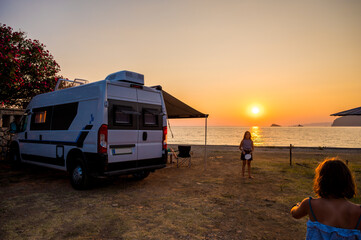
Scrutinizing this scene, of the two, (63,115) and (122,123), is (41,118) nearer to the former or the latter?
(63,115)

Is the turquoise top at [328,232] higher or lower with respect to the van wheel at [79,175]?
higher

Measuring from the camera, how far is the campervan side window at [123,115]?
586cm

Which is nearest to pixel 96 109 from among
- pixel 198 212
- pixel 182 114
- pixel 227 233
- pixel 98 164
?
pixel 98 164

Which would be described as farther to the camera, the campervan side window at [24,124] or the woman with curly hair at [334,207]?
the campervan side window at [24,124]

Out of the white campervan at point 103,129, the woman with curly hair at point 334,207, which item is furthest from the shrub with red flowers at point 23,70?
the woman with curly hair at point 334,207

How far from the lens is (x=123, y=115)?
6.05 m

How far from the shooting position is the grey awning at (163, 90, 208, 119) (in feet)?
34.9

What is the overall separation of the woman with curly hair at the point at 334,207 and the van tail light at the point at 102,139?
15.0 feet

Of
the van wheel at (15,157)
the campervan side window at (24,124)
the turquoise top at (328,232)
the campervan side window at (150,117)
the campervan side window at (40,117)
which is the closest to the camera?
the turquoise top at (328,232)

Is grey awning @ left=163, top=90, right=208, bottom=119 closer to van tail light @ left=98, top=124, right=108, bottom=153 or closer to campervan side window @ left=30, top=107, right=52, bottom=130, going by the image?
campervan side window @ left=30, top=107, right=52, bottom=130

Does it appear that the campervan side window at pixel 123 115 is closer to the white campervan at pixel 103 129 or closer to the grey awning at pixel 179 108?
the white campervan at pixel 103 129

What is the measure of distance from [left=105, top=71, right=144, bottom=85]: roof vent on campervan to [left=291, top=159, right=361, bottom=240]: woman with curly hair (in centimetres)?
520

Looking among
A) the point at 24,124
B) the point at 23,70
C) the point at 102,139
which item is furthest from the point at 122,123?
the point at 23,70

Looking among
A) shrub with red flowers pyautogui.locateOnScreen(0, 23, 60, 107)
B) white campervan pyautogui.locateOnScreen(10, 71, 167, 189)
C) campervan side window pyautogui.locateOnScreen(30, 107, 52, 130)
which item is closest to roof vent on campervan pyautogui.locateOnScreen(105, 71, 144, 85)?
white campervan pyautogui.locateOnScreen(10, 71, 167, 189)
